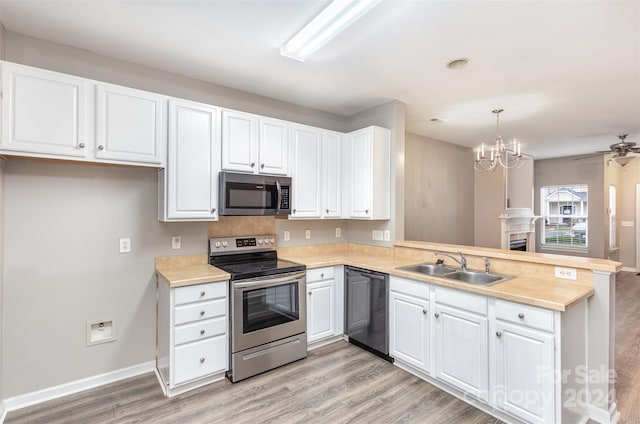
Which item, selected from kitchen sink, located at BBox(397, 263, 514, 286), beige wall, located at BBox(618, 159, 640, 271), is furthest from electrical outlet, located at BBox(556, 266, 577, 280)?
beige wall, located at BBox(618, 159, 640, 271)

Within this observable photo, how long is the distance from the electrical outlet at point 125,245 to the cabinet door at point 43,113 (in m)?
0.76

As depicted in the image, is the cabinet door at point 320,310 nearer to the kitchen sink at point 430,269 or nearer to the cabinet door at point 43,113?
the kitchen sink at point 430,269

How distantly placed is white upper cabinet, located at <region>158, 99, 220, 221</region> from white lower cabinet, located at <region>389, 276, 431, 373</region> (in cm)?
178

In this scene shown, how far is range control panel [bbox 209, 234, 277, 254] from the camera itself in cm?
298

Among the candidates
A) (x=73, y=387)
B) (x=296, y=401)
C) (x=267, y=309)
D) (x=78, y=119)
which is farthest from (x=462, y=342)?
(x=78, y=119)

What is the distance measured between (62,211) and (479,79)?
12.4 feet

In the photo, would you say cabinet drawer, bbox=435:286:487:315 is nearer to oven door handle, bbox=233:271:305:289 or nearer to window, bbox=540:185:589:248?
oven door handle, bbox=233:271:305:289

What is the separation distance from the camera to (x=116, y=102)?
2297 millimetres

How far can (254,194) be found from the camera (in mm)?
2889

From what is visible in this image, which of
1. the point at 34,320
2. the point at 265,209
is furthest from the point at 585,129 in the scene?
the point at 34,320

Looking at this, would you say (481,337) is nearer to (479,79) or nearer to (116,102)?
(479,79)

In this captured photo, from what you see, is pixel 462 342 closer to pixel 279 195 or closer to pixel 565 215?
pixel 279 195

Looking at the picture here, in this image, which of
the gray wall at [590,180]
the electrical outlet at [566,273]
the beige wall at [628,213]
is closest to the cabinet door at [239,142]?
the electrical outlet at [566,273]

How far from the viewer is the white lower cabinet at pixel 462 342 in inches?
85.4
